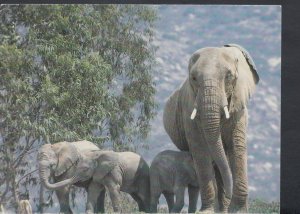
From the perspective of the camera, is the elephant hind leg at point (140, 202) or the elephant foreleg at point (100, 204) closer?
the elephant foreleg at point (100, 204)

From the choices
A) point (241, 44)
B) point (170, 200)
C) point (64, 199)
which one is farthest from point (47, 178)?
point (241, 44)

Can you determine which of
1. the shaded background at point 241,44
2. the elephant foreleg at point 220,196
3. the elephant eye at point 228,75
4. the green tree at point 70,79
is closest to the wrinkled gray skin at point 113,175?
the elephant foreleg at point 220,196

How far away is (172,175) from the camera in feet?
36.6

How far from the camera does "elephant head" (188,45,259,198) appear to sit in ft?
34.7

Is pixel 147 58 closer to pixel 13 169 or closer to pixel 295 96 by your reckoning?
pixel 13 169

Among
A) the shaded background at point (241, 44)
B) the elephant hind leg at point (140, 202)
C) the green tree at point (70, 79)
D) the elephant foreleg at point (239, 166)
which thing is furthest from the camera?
the shaded background at point (241, 44)

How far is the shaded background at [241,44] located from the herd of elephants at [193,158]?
12.0ft

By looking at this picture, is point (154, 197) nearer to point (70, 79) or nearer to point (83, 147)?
point (83, 147)

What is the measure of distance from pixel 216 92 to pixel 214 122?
21 centimetres

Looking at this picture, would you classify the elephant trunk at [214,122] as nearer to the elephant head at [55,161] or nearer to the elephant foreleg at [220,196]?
the elephant foreleg at [220,196]

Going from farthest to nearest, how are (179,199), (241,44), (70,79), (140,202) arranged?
(241,44) → (70,79) → (140,202) → (179,199)

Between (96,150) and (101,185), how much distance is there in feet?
0.92

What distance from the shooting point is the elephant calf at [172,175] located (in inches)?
439

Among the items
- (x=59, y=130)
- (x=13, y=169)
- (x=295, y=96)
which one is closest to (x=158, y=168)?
(x=295, y=96)
